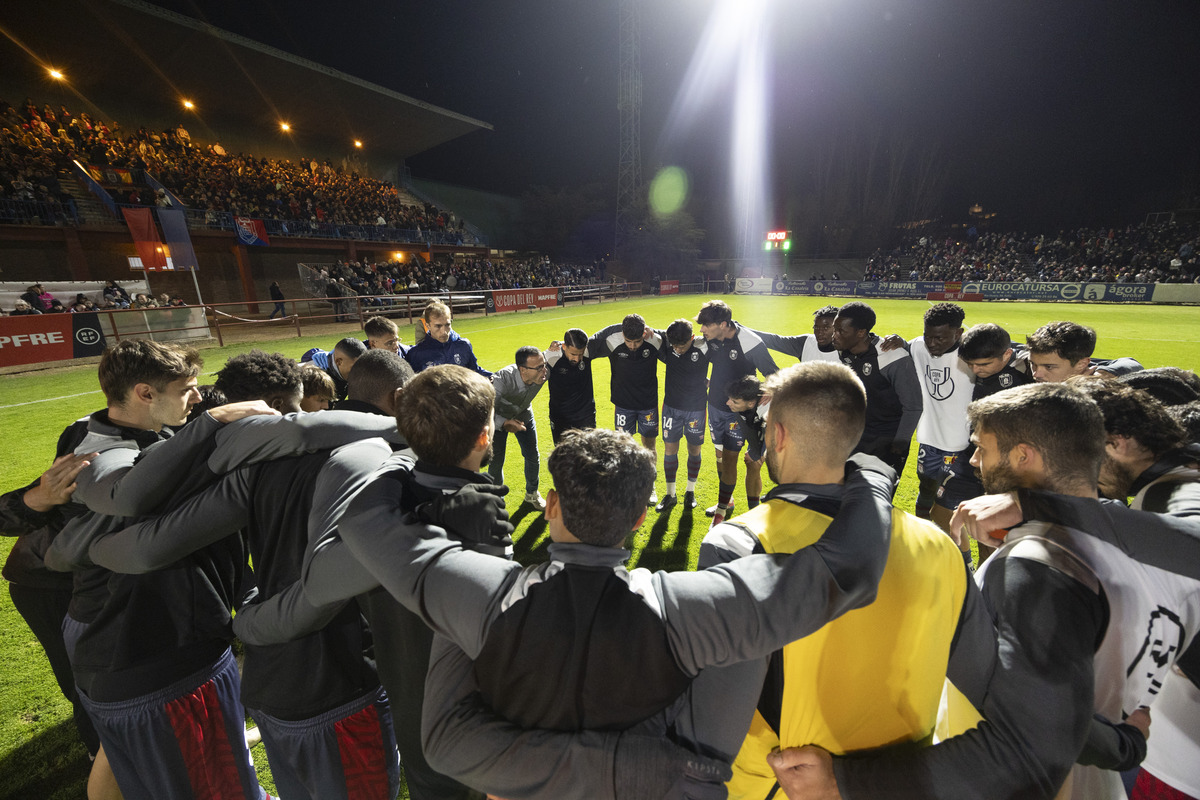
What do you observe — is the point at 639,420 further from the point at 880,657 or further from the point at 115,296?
the point at 115,296

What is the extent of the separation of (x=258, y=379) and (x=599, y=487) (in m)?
1.89

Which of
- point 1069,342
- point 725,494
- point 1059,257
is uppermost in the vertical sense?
point 1059,257

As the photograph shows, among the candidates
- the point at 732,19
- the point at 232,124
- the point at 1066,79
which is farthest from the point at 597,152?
the point at 1066,79

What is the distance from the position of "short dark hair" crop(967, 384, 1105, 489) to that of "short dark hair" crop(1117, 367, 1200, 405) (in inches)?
51.1

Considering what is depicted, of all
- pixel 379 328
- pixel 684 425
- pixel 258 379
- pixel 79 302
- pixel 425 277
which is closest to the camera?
pixel 258 379

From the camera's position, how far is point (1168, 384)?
2.34 meters

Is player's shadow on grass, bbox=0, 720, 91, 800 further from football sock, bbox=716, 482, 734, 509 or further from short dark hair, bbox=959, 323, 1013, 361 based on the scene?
short dark hair, bbox=959, 323, 1013, 361

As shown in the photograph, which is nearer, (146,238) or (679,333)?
(679,333)

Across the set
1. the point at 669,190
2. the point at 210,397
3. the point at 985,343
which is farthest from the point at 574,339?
the point at 669,190

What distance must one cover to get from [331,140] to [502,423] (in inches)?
1445

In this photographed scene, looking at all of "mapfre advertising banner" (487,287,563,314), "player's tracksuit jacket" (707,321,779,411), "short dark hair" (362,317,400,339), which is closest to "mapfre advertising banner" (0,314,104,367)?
"mapfre advertising banner" (487,287,563,314)

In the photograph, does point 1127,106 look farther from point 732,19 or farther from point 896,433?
point 896,433

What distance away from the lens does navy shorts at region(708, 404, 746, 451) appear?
16.6ft

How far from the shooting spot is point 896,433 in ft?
14.4
